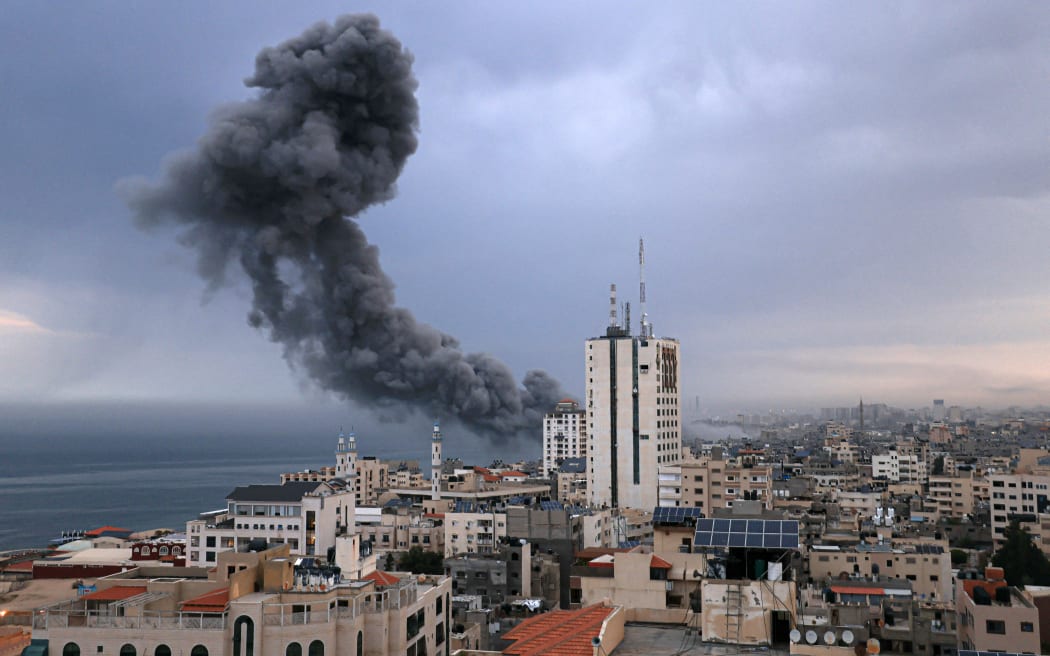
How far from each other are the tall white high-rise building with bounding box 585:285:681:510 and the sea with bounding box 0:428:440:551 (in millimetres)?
37816

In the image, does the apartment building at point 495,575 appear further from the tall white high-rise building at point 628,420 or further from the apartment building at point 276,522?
the tall white high-rise building at point 628,420

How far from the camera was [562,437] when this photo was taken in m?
88.9

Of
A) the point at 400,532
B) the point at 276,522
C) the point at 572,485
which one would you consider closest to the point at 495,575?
the point at 276,522

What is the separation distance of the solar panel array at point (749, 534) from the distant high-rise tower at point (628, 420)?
38.5 metres

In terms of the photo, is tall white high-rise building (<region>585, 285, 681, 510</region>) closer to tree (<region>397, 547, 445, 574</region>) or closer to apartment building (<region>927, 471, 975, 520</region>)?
tree (<region>397, 547, 445, 574</region>)

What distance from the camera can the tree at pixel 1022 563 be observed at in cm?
3434

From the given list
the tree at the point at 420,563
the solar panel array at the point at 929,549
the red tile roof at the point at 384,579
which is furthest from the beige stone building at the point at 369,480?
the red tile roof at the point at 384,579

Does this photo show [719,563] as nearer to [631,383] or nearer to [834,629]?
[834,629]

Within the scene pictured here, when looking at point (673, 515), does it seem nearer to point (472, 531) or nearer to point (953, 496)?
point (472, 531)

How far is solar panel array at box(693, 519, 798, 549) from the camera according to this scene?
12.9 metres

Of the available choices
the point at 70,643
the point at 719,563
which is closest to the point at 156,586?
the point at 70,643

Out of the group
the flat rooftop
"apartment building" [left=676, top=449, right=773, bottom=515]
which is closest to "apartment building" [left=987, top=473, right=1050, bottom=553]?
"apartment building" [left=676, top=449, right=773, bottom=515]

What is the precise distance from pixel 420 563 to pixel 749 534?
93.0 feet

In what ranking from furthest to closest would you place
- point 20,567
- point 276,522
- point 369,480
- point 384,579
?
point 369,480
point 276,522
point 20,567
point 384,579
